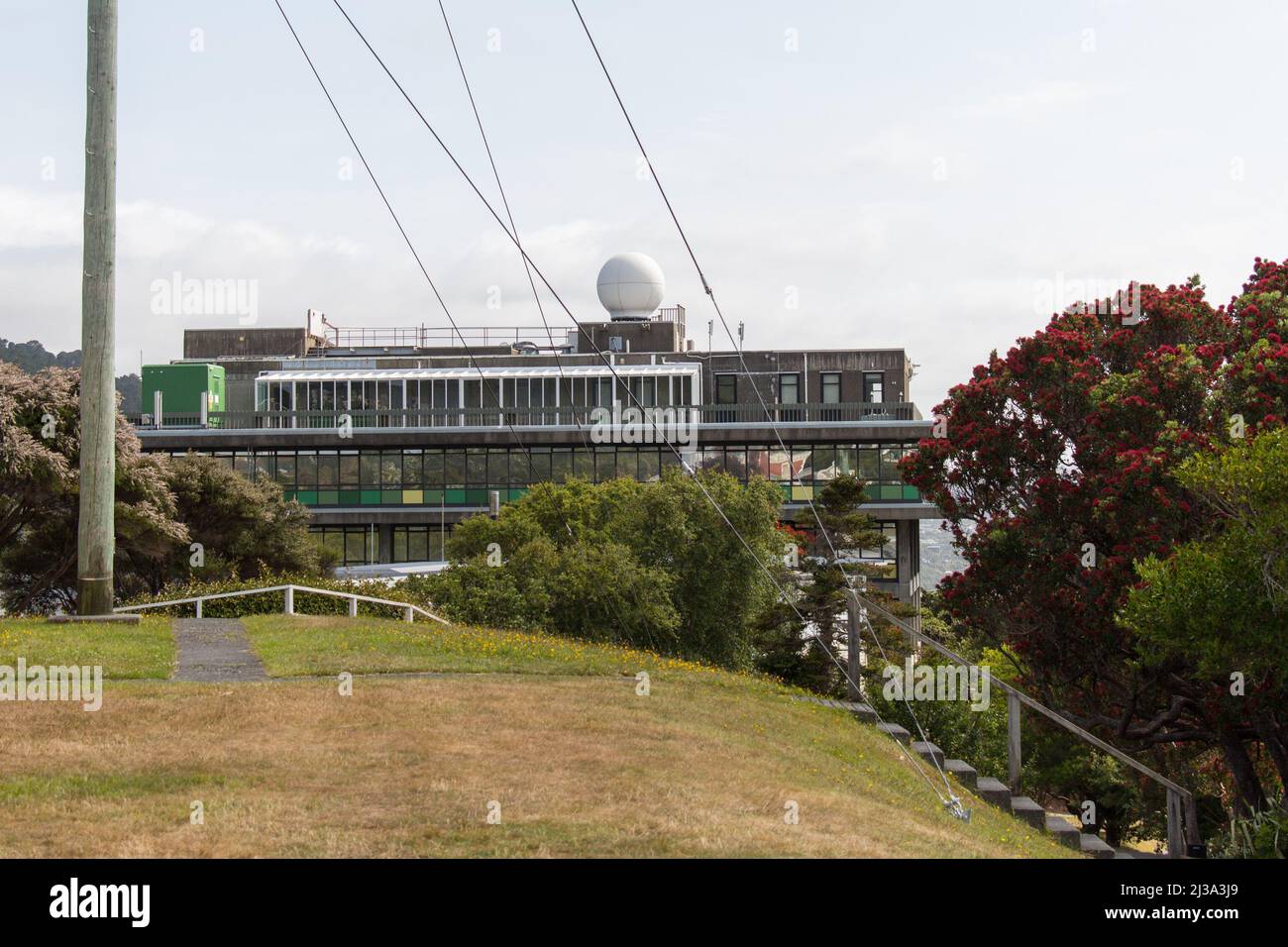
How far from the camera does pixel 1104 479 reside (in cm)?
2375

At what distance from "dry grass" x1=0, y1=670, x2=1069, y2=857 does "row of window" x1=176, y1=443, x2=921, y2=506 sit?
152ft

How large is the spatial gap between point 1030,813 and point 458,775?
287 inches

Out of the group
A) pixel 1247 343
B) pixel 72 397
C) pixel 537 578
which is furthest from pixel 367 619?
pixel 1247 343

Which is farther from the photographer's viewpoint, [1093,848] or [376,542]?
[376,542]

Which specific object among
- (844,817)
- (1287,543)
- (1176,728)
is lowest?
(1176,728)

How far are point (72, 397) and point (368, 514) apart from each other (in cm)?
3054

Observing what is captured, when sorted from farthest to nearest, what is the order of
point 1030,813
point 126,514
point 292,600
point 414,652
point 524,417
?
point 524,417
point 126,514
point 292,600
point 414,652
point 1030,813

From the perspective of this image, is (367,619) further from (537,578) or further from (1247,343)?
(1247,343)

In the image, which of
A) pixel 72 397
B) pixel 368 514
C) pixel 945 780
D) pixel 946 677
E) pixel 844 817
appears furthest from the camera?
pixel 368 514

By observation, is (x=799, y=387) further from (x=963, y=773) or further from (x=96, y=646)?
(x=963, y=773)

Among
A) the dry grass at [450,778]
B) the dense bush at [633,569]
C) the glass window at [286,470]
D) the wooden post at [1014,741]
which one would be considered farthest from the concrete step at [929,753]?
the glass window at [286,470]

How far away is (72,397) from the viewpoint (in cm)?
3228

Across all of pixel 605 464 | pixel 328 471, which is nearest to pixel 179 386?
pixel 328 471

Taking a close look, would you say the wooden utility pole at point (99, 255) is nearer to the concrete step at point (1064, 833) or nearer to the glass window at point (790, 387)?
the concrete step at point (1064, 833)
